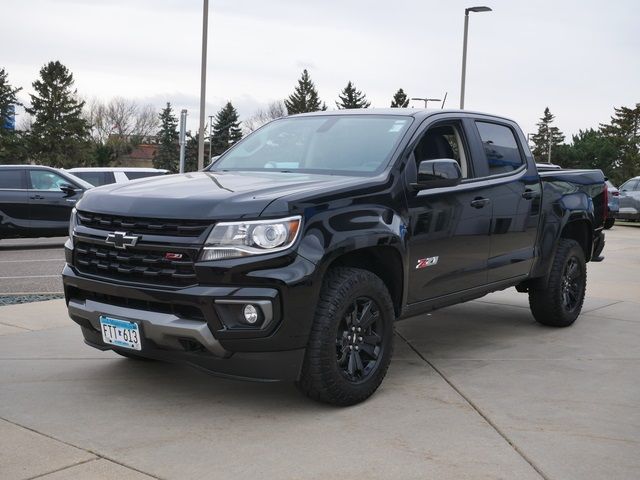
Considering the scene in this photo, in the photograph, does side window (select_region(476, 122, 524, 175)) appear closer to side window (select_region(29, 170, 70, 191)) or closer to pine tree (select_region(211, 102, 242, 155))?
side window (select_region(29, 170, 70, 191))

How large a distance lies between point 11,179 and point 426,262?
11.0m

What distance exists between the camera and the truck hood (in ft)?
13.8

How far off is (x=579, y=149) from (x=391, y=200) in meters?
61.8

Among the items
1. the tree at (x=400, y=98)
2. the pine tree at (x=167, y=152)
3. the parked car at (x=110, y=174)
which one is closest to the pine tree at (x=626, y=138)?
the tree at (x=400, y=98)

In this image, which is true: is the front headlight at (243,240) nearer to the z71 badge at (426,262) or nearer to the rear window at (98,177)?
the z71 badge at (426,262)

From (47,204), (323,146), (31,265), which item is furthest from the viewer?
(47,204)

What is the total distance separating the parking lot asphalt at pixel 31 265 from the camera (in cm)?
916

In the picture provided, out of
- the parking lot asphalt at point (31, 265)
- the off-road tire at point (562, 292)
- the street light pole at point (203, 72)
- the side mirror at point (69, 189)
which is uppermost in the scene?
the street light pole at point (203, 72)

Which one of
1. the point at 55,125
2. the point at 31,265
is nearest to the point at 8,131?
the point at 55,125

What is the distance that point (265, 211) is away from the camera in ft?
13.7

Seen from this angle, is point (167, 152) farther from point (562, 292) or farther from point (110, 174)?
point (562, 292)

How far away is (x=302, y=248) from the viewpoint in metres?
4.18

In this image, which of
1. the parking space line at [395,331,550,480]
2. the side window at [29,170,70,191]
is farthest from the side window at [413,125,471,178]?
the side window at [29,170,70,191]

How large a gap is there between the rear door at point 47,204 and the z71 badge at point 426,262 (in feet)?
34.0
